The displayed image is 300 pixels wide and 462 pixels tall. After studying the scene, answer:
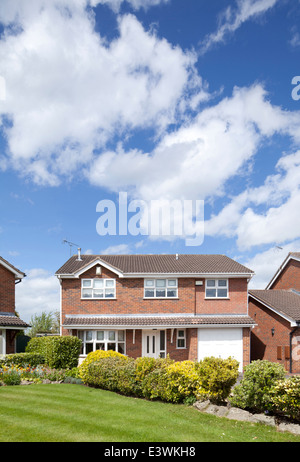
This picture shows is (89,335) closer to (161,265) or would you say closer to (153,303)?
(153,303)

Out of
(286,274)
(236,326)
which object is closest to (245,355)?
(236,326)

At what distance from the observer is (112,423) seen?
11.6 meters

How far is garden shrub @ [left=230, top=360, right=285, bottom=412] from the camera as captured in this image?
12.5 metres

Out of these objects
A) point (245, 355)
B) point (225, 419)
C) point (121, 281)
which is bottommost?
point (245, 355)

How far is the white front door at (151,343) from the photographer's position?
26.5 metres

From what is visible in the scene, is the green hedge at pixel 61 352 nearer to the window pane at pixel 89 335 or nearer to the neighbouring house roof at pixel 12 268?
the window pane at pixel 89 335

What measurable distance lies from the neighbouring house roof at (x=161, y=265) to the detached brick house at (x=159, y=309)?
7 centimetres

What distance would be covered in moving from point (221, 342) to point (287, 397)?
1482 centimetres

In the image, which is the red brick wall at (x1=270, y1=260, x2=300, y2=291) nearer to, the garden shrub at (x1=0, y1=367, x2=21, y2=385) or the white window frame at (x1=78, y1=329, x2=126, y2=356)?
the white window frame at (x1=78, y1=329, x2=126, y2=356)

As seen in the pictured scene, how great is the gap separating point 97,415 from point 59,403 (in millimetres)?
2286

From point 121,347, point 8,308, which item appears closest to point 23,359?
point 8,308

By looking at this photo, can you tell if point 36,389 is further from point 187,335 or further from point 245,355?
point 245,355

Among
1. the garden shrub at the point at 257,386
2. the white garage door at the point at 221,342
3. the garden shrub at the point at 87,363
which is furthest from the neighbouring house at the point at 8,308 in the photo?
the garden shrub at the point at 257,386
